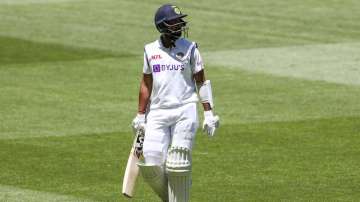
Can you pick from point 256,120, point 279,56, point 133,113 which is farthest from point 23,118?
point 279,56

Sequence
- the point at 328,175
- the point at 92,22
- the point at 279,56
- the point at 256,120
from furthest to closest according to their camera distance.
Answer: the point at 92,22 < the point at 279,56 < the point at 256,120 < the point at 328,175

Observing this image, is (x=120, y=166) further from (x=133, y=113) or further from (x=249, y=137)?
(x=133, y=113)

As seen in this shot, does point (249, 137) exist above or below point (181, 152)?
below

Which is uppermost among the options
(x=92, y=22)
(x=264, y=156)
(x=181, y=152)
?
(x=181, y=152)

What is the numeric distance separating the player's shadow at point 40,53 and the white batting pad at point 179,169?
49.6 feet

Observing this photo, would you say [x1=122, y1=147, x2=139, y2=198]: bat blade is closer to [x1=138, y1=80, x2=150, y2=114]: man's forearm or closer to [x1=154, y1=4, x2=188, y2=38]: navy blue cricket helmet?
[x1=138, y1=80, x2=150, y2=114]: man's forearm

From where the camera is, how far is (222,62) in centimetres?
2872

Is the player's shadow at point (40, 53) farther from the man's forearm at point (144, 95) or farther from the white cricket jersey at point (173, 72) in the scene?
the white cricket jersey at point (173, 72)

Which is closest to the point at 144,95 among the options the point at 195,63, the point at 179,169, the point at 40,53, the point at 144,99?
the point at 144,99

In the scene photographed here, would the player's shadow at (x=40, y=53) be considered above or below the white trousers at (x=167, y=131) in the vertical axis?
below

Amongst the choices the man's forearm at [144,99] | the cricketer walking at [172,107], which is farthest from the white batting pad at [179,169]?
the man's forearm at [144,99]

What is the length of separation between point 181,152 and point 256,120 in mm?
8285

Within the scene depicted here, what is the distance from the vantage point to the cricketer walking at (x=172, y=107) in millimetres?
14094

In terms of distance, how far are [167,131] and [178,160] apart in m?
0.42
